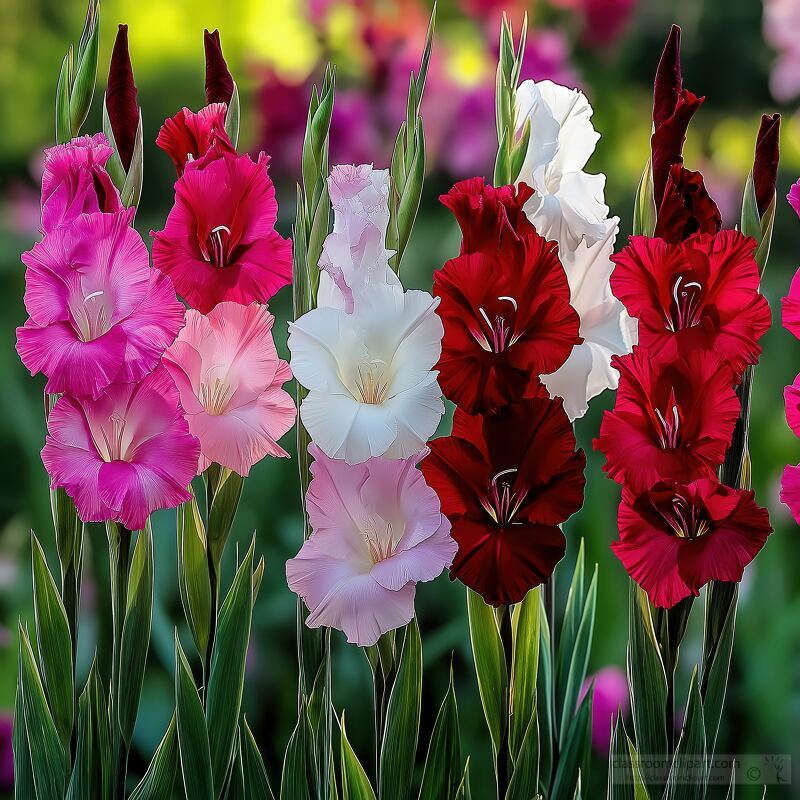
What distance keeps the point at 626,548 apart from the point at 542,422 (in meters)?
0.07

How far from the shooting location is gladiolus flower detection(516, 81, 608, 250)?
1.66 feet

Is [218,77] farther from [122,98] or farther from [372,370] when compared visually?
[372,370]

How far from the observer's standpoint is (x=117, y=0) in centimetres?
112

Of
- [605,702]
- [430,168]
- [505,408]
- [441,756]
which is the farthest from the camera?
[430,168]

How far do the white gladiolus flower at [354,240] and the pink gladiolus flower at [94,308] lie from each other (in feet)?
0.23

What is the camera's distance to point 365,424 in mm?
464

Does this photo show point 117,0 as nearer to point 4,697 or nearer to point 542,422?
point 4,697

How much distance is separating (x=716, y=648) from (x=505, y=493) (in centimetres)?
14

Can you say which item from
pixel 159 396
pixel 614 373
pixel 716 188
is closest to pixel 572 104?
pixel 614 373

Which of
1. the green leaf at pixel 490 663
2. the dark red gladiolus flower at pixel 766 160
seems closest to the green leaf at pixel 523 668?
the green leaf at pixel 490 663

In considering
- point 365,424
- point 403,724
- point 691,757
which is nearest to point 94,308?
point 365,424

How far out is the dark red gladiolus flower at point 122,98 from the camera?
547 millimetres

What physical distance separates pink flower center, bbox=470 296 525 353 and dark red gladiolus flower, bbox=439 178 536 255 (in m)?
0.03

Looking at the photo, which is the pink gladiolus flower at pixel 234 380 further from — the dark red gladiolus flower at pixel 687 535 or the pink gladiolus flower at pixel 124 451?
the dark red gladiolus flower at pixel 687 535
